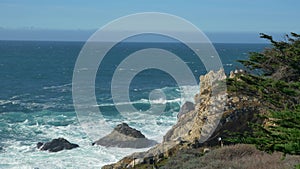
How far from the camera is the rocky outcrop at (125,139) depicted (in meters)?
27.7

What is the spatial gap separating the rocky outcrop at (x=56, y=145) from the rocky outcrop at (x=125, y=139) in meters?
1.63

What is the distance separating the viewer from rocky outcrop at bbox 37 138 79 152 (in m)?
27.1

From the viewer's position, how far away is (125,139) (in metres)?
28.4

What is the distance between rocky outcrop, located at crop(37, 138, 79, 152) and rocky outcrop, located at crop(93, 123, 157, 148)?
1630 mm

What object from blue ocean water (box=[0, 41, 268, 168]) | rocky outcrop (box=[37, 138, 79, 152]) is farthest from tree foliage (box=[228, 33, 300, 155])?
rocky outcrop (box=[37, 138, 79, 152])

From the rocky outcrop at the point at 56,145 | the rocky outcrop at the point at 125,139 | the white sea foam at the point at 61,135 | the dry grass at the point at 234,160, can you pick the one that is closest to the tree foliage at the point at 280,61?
the dry grass at the point at 234,160

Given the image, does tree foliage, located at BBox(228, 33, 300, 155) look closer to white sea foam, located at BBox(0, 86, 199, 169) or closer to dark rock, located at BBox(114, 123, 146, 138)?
white sea foam, located at BBox(0, 86, 199, 169)

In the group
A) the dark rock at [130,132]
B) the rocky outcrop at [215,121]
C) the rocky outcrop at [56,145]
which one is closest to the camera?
the rocky outcrop at [215,121]

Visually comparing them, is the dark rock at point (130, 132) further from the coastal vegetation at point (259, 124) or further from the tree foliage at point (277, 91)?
the tree foliage at point (277, 91)

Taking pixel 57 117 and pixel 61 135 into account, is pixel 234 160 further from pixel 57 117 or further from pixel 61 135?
pixel 57 117

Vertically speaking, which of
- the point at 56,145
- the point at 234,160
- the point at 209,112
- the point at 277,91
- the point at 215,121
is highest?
the point at 277,91

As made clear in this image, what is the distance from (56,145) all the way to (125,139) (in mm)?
4178

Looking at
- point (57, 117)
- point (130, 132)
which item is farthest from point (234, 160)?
point (57, 117)

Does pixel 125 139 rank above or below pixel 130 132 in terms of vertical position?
below
